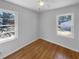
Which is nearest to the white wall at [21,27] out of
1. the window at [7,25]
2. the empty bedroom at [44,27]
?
the empty bedroom at [44,27]

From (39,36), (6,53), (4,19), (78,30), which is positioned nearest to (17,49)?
(6,53)

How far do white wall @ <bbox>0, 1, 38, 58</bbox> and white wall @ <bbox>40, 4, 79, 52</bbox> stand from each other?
63cm

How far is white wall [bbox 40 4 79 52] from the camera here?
3371 mm

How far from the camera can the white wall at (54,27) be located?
3.37m

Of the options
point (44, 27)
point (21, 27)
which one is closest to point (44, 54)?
point (21, 27)

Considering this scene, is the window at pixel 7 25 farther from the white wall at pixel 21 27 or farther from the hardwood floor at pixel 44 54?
the hardwood floor at pixel 44 54

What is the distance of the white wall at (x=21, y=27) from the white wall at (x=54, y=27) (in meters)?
0.63

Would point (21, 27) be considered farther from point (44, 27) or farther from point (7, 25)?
point (44, 27)

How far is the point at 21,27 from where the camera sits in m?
3.78

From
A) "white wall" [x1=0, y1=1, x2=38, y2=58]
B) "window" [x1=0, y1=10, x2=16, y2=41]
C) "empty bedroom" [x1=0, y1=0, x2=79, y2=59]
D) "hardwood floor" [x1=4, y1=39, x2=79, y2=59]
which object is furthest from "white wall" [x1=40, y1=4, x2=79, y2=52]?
"window" [x1=0, y1=10, x2=16, y2=41]

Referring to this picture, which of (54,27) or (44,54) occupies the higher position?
(54,27)

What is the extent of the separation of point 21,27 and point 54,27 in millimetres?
1946

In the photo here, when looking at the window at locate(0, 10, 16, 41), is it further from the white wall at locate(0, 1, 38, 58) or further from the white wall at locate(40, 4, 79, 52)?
the white wall at locate(40, 4, 79, 52)

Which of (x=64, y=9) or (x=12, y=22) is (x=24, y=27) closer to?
(x=12, y=22)
